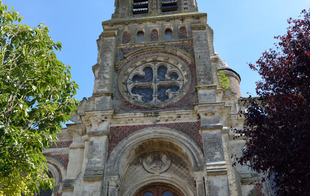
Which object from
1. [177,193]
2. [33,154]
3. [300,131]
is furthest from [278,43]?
[33,154]

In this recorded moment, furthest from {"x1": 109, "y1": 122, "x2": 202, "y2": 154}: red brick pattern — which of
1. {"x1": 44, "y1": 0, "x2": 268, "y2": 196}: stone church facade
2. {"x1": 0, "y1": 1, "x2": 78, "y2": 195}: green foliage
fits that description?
{"x1": 0, "y1": 1, "x2": 78, "y2": 195}: green foliage

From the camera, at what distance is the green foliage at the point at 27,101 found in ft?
29.5

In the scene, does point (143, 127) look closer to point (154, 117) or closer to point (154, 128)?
point (154, 128)

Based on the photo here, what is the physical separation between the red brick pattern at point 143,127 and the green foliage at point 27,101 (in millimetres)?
3927

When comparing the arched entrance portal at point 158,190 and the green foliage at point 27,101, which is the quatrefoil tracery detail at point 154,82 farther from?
the green foliage at point 27,101

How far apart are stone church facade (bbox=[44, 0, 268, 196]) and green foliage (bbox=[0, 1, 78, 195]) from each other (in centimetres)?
377

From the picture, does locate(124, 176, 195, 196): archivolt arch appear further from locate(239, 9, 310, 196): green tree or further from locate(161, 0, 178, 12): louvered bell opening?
locate(161, 0, 178, 12): louvered bell opening

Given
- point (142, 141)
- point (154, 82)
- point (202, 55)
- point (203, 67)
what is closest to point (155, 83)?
point (154, 82)

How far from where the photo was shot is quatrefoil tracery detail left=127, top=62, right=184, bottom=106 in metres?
16.4

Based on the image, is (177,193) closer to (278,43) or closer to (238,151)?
(238,151)

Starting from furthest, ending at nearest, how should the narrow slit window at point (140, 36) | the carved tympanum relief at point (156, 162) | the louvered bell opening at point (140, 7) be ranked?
1. the louvered bell opening at point (140, 7)
2. the narrow slit window at point (140, 36)
3. the carved tympanum relief at point (156, 162)

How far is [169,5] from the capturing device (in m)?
21.8

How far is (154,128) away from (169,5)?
10147 millimetres

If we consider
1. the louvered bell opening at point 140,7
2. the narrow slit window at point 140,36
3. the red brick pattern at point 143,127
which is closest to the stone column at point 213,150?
the red brick pattern at point 143,127
